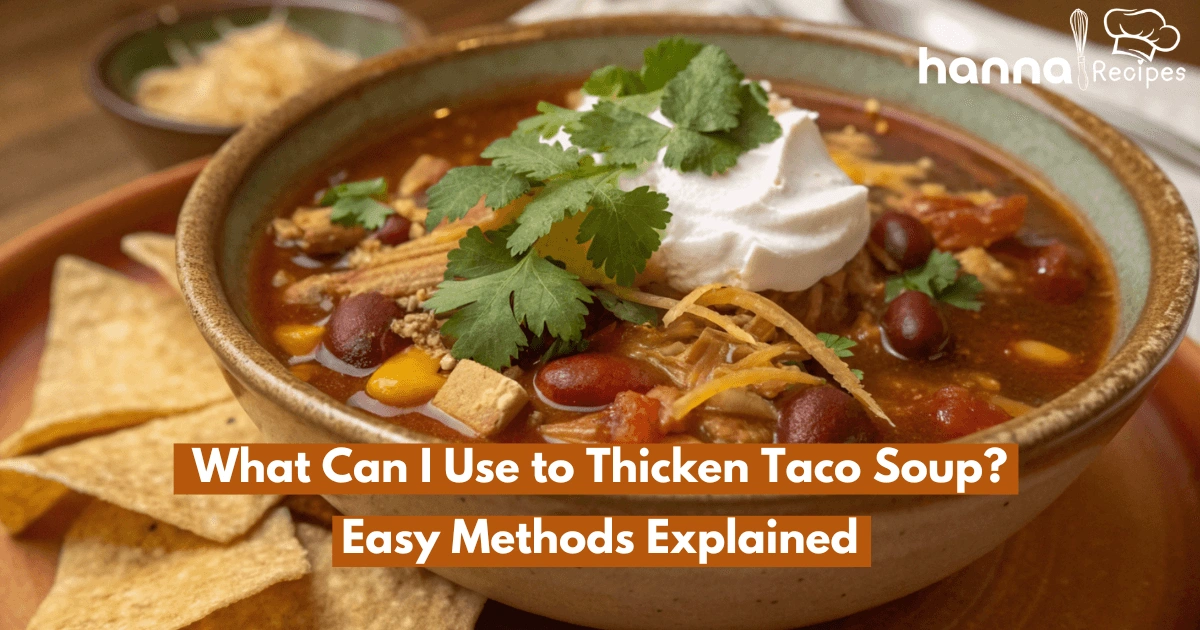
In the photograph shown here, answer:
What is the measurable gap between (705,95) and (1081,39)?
217cm

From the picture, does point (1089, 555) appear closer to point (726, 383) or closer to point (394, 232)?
point (726, 383)

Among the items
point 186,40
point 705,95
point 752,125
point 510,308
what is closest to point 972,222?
point 752,125

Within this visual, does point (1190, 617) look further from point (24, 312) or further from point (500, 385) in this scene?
point (24, 312)

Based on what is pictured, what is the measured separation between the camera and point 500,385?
6.02 feet

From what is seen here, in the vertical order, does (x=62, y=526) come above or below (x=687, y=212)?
below

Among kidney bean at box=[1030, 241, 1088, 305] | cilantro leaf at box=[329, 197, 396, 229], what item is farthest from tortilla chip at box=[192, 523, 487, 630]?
kidney bean at box=[1030, 241, 1088, 305]

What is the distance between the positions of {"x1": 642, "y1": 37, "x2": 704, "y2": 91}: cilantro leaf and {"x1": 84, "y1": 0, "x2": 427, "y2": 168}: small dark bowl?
1720 mm

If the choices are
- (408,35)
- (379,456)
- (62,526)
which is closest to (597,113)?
(379,456)

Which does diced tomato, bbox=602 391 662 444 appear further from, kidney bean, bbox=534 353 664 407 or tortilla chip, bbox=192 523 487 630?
tortilla chip, bbox=192 523 487 630

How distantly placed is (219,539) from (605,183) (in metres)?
1.07

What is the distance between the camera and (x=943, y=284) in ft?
7.30

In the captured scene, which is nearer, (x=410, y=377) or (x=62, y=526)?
(x=410, y=377)

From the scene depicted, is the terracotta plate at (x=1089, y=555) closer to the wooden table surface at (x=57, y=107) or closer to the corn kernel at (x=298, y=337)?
the corn kernel at (x=298, y=337)

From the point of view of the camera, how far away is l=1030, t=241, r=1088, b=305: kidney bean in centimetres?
228
